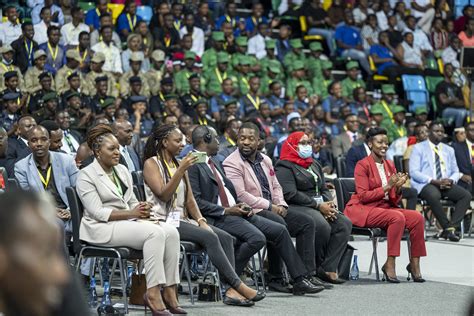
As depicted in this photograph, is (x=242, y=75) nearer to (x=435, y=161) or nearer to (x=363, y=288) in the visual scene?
(x=435, y=161)

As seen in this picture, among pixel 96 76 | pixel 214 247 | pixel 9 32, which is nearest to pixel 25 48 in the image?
pixel 9 32

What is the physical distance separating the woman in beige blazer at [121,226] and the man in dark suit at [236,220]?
913 mm

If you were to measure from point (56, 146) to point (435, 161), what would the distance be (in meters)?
5.35

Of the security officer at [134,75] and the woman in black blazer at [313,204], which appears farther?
the security officer at [134,75]

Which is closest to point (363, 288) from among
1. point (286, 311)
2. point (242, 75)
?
point (286, 311)

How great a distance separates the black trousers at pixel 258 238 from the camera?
7988 millimetres

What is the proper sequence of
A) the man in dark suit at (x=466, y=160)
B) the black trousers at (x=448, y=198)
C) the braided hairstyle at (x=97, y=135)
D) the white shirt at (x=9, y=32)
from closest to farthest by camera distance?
1. the braided hairstyle at (x=97, y=135)
2. the black trousers at (x=448, y=198)
3. the man in dark suit at (x=466, y=160)
4. the white shirt at (x=9, y=32)

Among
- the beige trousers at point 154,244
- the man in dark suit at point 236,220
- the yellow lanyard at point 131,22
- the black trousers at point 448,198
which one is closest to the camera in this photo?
the beige trousers at point 154,244

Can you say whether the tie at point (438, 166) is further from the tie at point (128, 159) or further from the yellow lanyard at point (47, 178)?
the yellow lanyard at point (47, 178)

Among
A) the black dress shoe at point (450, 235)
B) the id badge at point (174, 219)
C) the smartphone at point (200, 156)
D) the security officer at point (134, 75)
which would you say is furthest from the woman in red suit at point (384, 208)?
the security officer at point (134, 75)

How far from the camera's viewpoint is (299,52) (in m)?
17.7

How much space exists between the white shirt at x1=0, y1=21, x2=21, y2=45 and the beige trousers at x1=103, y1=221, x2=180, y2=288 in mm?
8054

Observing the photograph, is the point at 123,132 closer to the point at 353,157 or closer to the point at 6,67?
the point at 353,157

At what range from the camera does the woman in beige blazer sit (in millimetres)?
6898
